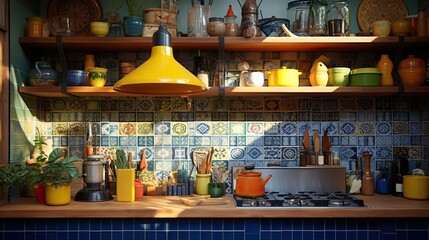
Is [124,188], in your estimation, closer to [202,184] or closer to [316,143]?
[202,184]

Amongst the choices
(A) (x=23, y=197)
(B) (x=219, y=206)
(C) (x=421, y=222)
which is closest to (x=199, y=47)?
(B) (x=219, y=206)

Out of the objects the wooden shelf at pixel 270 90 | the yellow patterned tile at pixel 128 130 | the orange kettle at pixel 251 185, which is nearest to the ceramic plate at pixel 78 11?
the wooden shelf at pixel 270 90

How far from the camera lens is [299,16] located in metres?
3.37

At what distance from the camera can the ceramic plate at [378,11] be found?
3.45 metres

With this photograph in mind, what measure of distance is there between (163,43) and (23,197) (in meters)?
1.77

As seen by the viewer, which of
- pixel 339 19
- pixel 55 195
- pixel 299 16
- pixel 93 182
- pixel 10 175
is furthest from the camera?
pixel 299 16

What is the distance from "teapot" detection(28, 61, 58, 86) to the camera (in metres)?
3.17

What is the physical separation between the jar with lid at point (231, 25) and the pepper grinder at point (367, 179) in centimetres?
124

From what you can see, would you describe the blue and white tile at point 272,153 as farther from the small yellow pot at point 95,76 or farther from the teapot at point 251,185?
the small yellow pot at point 95,76

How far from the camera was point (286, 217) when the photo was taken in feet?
9.10

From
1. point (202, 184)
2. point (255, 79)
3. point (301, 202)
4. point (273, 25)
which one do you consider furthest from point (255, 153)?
point (273, 25)

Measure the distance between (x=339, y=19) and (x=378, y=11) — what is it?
16.8 inches

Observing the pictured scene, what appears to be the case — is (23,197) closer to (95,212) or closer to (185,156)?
(95,212)

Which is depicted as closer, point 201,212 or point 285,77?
point 201,212
